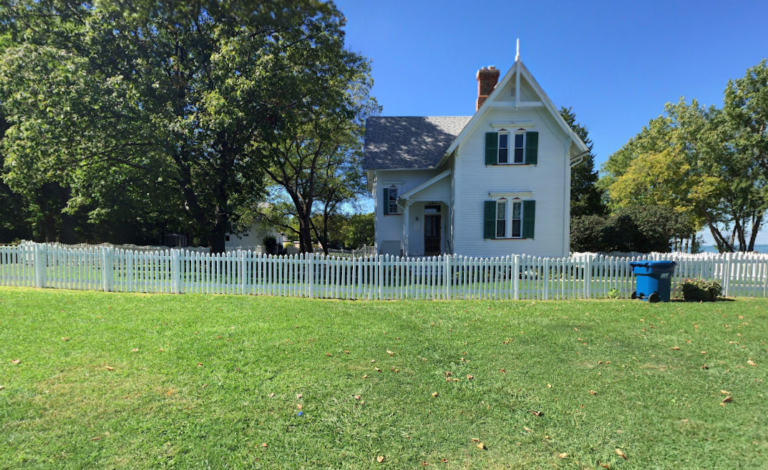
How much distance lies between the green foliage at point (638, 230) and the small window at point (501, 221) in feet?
21.9

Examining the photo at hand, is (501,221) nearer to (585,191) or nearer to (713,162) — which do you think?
(585,191)

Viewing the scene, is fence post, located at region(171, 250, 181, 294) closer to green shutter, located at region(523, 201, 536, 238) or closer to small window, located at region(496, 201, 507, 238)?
small window, located at region(496, 201, 507, 238)

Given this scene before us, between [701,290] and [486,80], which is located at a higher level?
[486,80]

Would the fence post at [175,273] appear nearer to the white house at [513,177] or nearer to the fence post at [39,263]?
the fence post at [39,263]

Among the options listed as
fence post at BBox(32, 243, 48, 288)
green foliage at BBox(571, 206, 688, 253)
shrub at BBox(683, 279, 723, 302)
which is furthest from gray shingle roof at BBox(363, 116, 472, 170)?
fence post at BBox(32, 243, 48, 288)

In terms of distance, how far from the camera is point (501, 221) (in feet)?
53.6

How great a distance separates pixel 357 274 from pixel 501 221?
355 inches

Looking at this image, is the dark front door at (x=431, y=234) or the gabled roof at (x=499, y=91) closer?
the gabled roof at (x=499, y=91)

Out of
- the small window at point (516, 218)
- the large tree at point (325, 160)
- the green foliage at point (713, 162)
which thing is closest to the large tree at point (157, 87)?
the large tree at point (325, 160)

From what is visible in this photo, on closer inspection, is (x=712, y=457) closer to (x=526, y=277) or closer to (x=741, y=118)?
(x=526, y=277)

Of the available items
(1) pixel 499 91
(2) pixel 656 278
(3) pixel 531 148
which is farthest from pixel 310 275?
(3) pixel 531 148

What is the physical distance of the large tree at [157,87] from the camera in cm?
1417

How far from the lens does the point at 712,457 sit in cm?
300

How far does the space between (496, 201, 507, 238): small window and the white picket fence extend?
6.01 meters
